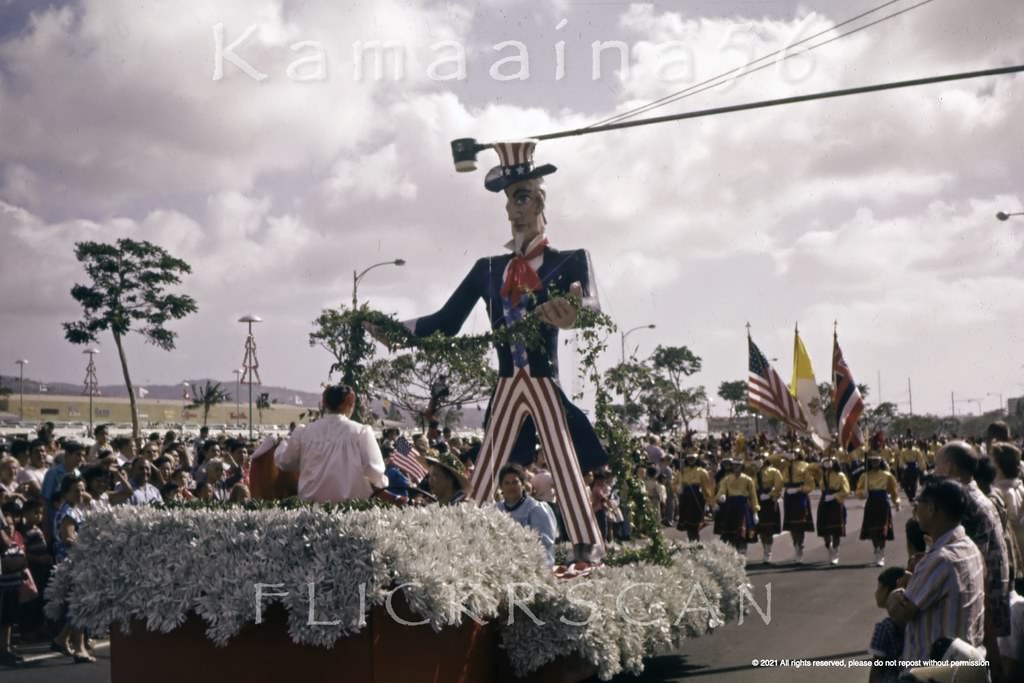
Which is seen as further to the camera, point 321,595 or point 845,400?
point 845,400

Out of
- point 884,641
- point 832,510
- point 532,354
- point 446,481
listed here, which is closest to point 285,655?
point 884,641

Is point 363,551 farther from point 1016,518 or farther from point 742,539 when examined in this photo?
point 742,539

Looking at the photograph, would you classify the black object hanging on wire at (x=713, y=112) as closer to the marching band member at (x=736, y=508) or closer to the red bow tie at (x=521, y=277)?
the red bow tie at (x=521, y=277)

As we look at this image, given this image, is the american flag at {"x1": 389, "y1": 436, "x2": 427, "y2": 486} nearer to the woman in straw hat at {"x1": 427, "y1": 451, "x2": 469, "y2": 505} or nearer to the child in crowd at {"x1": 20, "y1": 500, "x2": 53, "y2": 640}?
the woman in straw hat at {"x1": 427, "y1": 451, "x2": 469, "y2": 505}

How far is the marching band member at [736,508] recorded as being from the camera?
50.9 feet

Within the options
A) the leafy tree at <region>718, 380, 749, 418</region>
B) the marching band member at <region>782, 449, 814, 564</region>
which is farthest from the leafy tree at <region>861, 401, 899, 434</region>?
the marching band member at <region>782, 449, 814, 564</region>

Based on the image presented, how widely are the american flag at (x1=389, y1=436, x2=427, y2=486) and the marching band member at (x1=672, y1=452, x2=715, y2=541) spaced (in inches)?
352

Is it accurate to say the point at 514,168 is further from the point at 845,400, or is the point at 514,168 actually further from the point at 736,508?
the point at 845,400

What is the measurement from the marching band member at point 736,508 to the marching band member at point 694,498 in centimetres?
110

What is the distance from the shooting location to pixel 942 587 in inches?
168

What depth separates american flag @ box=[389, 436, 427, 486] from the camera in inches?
346

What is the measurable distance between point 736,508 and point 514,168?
28.1 ft

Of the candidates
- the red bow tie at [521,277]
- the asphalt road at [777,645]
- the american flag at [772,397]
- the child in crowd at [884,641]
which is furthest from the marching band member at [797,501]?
the child in crowd at [884,641]

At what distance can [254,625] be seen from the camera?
5086mm
